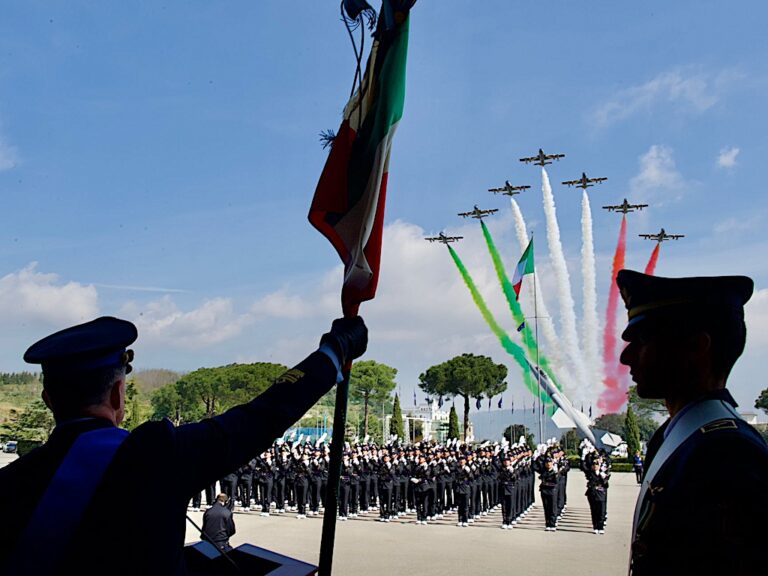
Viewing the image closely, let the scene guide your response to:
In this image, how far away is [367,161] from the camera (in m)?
2.79

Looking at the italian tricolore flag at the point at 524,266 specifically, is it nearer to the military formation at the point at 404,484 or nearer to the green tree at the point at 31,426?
the military formation at the point at 404,484

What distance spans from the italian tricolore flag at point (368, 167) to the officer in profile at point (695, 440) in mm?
1057

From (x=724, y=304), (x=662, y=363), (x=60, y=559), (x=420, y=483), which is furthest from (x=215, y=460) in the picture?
(x=420, y=483)

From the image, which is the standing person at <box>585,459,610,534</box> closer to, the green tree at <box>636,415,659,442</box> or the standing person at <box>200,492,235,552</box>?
the standing person at <box>200,492,235,552</box>

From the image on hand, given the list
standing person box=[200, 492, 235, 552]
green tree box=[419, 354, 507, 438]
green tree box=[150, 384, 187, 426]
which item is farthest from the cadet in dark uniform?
green tree box=[150, 384, 187, 426]

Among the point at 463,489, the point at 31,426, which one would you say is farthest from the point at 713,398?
the point at 31,426

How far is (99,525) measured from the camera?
1.41 metres

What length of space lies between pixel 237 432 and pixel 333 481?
0.96m

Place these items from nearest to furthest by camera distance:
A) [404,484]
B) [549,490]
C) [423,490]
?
[549,490] → [423,490] → [404,484]

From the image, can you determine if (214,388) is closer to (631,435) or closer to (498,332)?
(498,332)

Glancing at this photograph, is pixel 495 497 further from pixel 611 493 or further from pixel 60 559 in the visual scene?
pixel 60 559

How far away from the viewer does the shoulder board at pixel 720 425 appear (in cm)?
155

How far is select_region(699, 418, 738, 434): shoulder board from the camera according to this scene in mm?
1546

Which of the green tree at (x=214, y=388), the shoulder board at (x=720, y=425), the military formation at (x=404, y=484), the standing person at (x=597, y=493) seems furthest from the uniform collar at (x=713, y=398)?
the green tree at (x=214, y=388)
